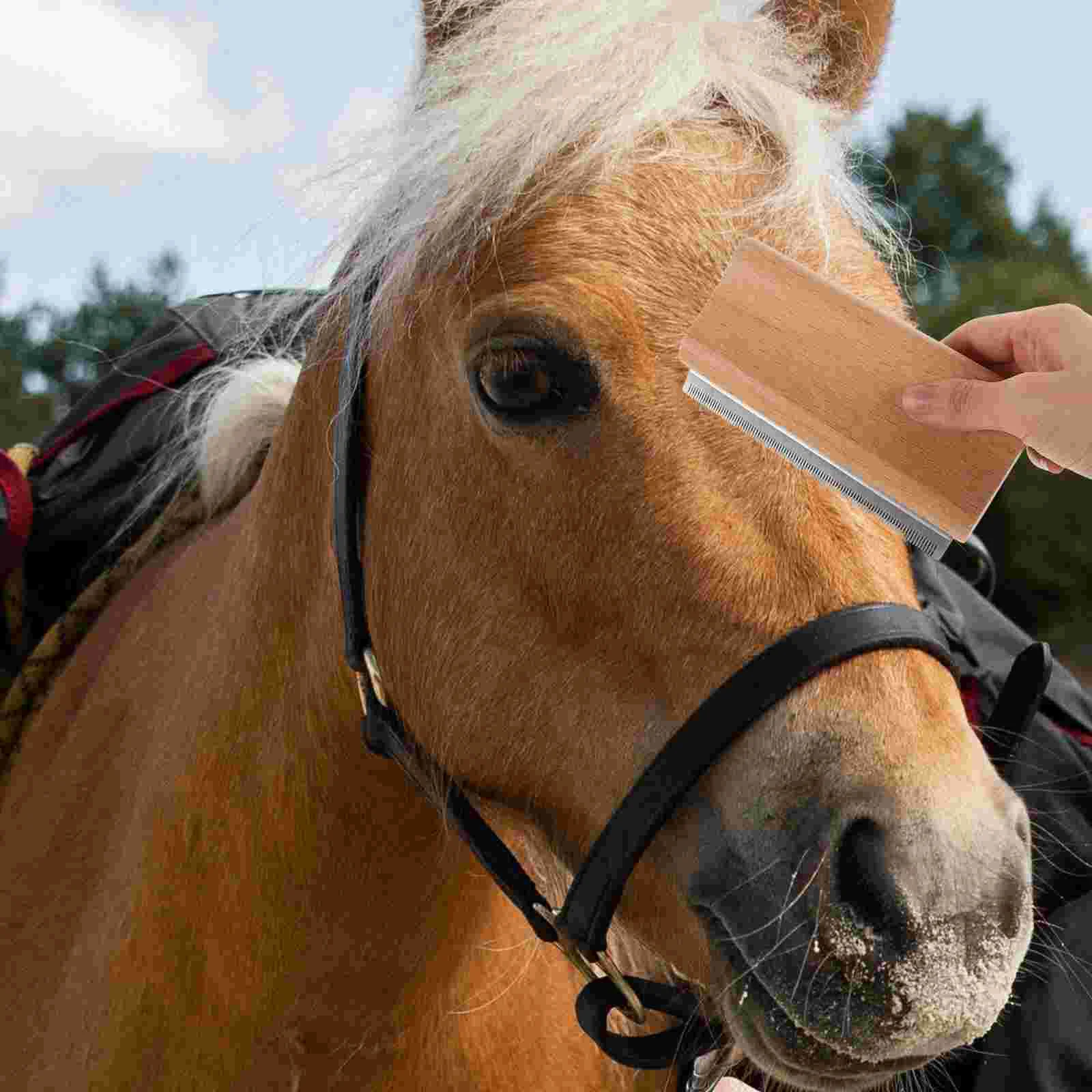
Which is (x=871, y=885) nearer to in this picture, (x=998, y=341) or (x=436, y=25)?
(x=998, y=341)

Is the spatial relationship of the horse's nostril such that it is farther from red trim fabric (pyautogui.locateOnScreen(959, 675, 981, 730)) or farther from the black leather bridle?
red trim fabric (pyautogui.locateOnScreen(959, 675, 981, 730))

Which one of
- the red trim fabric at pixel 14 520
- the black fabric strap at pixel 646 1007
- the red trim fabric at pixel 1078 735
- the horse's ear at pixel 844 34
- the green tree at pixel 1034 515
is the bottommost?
the green tree at pixel 1034 515

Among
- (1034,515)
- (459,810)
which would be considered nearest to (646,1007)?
(459,810)

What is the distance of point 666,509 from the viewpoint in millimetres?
1500

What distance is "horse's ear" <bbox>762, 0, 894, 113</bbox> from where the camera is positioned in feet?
6.70

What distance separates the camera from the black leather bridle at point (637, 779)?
54.6 inches

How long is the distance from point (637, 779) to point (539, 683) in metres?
0.23

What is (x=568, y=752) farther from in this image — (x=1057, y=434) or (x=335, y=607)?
(x=1057, y=434)

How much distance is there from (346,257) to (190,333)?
49.3 inches

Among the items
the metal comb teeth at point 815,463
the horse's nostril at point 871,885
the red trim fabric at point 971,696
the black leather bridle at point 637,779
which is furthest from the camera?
the red trim fabric at point 971,696

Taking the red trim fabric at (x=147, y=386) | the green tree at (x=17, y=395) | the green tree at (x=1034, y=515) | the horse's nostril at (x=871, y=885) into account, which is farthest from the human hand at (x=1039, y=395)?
the green tree at (x=1034, y=515)

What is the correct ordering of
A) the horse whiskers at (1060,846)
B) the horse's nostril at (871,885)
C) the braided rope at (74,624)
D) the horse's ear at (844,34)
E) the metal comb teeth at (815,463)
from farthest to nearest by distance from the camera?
the braided rope at (74,624)
the horse whiskers at (1060,846)
the horse's ear at (844,34)
the metal comb teeth at (815,463)
the horse's nostril at (871,885)

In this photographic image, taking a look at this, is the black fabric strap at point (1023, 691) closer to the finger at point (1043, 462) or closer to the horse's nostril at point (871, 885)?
the finger at point (1043, 462)

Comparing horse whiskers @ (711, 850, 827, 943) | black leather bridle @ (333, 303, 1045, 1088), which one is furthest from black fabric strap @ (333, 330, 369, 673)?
horse whiskers @ (711, 850, 827, 943)
